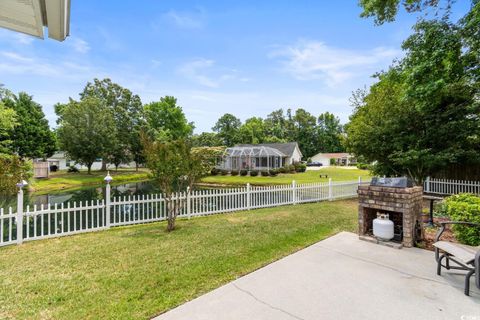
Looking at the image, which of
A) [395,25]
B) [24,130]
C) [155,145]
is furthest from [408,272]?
[24,130]

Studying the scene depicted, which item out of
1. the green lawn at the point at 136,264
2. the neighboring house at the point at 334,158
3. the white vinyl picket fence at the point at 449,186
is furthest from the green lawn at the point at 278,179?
the neighboring house at the point at 334,158

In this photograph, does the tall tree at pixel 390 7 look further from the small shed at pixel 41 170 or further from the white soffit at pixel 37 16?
the small shed at pixel 41 170

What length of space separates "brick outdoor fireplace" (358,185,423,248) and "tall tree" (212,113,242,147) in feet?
136

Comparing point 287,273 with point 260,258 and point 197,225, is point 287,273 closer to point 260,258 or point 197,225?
point 260,258

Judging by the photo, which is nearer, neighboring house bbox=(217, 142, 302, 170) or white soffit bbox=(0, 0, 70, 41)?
white soffit bbox=(0, 0, 70, 41)

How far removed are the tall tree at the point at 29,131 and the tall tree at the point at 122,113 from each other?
5.50 m

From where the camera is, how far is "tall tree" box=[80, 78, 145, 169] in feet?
102

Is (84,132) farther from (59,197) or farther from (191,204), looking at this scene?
(191,204)

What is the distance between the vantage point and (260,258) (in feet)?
13.0

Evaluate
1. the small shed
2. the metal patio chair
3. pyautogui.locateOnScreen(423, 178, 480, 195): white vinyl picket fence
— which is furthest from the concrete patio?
the small shed

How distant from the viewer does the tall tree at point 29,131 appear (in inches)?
962

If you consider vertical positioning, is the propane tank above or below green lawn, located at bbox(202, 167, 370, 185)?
above

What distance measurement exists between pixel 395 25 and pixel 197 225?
9.61 metres

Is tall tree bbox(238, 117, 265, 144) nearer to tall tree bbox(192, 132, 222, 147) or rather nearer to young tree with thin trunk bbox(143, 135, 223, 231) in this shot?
tall tree bbox(192, 132, 222, 147)
